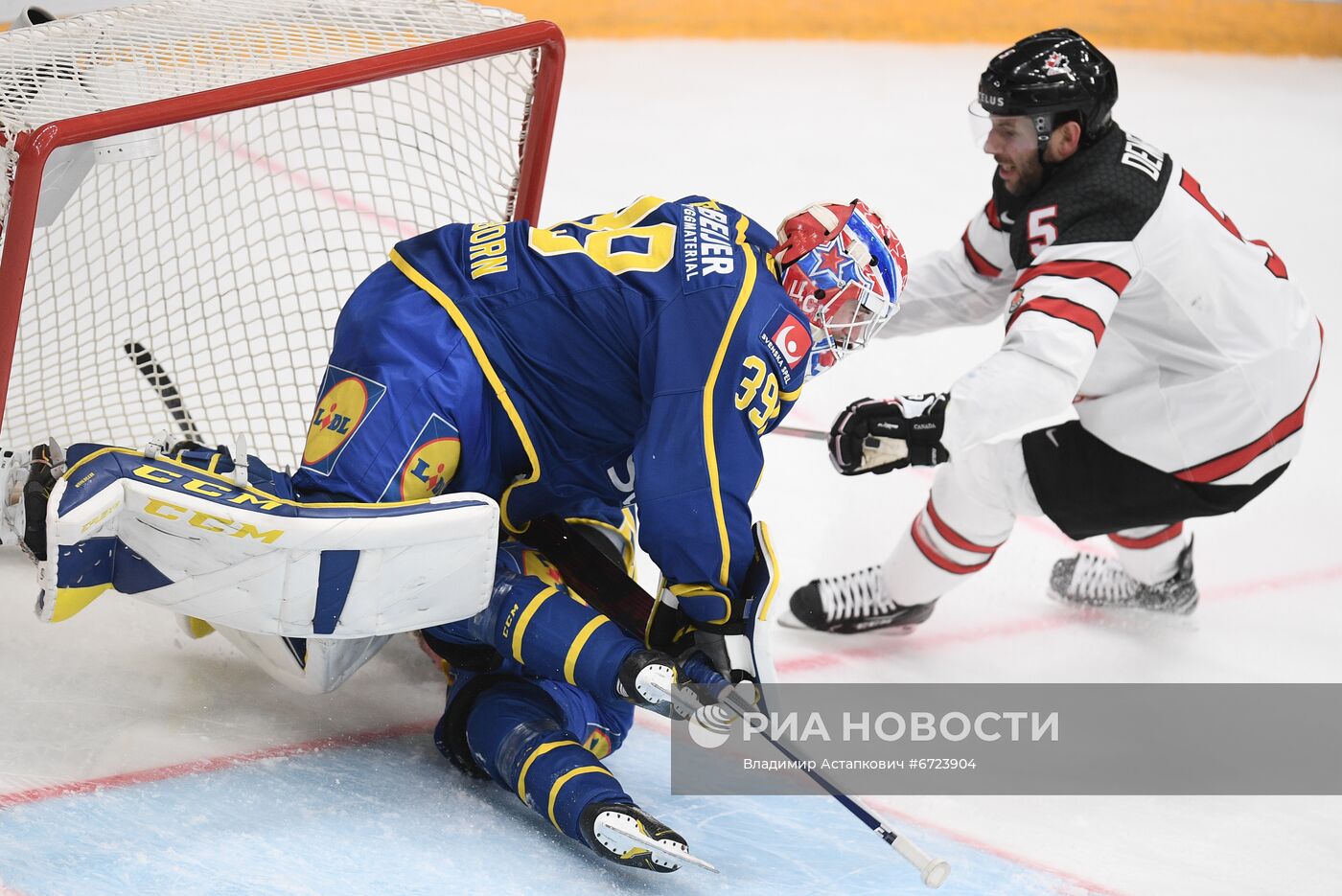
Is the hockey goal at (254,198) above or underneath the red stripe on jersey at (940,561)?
above

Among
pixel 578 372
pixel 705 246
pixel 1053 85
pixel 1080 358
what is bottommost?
pixel 578 372

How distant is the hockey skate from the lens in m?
1.82

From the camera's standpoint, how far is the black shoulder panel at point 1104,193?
2.39 m

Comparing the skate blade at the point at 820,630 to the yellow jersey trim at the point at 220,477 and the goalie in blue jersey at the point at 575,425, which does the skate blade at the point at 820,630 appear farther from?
the yellow jersey trim at the point at 220,477

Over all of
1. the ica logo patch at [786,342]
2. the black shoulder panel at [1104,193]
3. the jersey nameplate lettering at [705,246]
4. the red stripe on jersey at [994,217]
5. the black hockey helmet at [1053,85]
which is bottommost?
the ica logo patch at [786,342]

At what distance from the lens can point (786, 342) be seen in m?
1.98

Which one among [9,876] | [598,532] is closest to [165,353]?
[598,532]

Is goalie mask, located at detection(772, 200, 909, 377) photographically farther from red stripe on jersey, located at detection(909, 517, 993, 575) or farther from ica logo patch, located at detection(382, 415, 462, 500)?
red stripe on jersey, located at detection(909, 517, 993, 575)

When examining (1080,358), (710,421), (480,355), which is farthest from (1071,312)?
(480,355)

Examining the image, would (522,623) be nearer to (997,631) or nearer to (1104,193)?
(1104,193)

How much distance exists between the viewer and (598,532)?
7.71 ft

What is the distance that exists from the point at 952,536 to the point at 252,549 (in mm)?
1377

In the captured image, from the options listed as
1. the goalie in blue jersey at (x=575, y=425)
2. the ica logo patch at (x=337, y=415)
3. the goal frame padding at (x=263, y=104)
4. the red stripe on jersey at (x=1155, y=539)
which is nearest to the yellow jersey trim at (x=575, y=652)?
the goalie in blue jersey at (x=575, y=425)

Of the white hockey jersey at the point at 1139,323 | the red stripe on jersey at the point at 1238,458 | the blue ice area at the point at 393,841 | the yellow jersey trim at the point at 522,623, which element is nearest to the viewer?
the blue ice area at the point at 393,841
